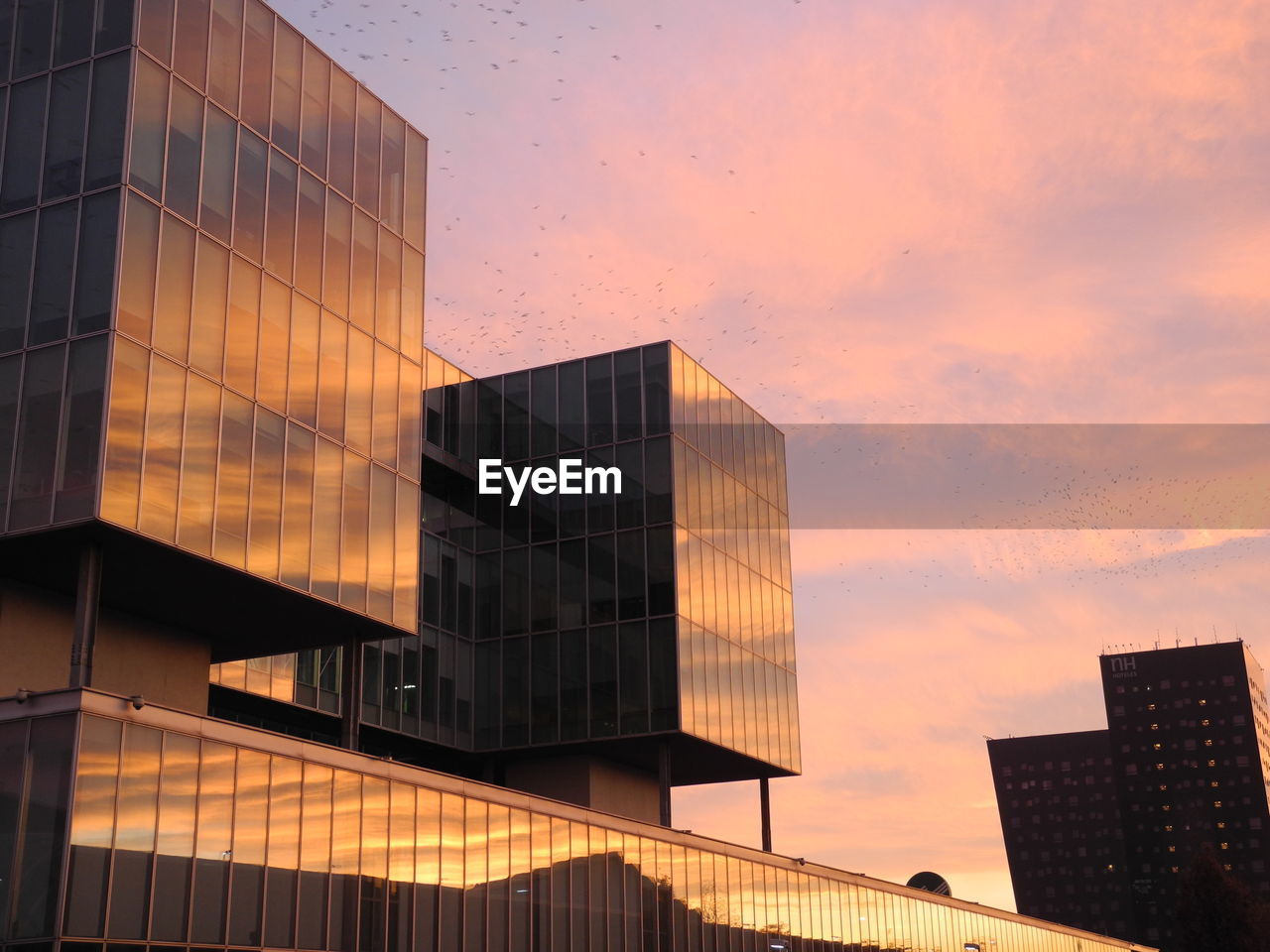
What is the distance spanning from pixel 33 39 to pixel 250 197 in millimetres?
6577

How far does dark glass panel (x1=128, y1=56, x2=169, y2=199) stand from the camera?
122 feet

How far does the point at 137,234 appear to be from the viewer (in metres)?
36.8

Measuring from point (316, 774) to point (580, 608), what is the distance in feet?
90.1

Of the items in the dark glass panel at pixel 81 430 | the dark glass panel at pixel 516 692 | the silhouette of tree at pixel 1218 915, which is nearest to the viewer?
the dark glass panel at pixel 81 430

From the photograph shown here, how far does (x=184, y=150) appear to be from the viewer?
38.6 meters

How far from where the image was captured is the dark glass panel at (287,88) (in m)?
42.4

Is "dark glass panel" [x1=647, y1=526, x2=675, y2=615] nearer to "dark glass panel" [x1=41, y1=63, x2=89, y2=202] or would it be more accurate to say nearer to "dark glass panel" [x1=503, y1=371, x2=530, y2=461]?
"dark glass panel" [x1=503, y1=371, x2=530, y2=461]

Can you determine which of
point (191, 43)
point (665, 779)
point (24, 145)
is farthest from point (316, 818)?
point (665, 779)

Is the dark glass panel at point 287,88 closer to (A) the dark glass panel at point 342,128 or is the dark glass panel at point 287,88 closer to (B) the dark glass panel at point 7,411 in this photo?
(A) the dark glass panel at point 342,128

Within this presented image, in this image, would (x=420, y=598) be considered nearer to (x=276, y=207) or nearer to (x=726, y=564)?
(x=726, y=564)

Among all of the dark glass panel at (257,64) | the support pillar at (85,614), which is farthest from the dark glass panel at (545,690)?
the support pillar at (85,614)

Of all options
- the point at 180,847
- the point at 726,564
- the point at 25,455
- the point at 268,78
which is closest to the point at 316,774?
the point at 180,847

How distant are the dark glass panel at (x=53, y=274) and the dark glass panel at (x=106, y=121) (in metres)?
1.03

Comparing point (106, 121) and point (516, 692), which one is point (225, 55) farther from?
point (516, 692)
